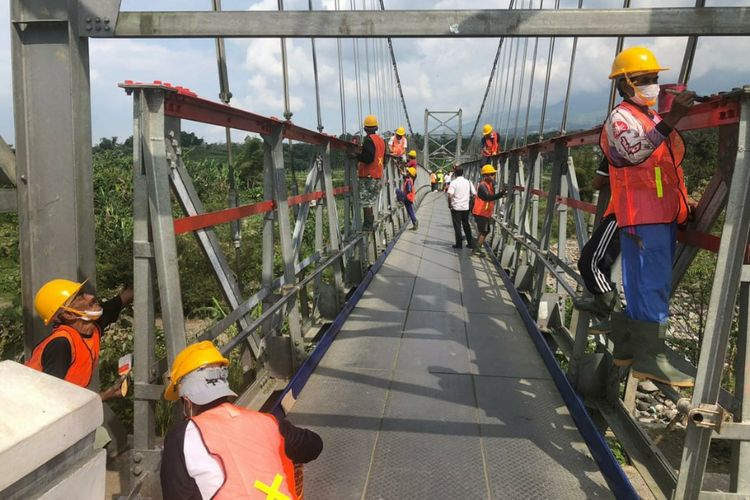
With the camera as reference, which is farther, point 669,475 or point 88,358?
point 88,358

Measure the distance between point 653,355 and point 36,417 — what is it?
7.51 feet

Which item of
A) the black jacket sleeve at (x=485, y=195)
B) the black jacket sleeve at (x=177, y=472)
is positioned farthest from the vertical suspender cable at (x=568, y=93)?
the black jacket sleeve at (x=177, y=472)

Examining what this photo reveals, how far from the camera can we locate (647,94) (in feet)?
7.68

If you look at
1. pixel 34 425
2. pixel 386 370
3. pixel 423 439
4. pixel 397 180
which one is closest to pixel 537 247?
pixel 386 370

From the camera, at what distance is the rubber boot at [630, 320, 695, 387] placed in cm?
231

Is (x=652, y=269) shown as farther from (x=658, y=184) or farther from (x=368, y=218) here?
(x=368, y=218)

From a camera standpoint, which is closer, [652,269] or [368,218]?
[652,269]

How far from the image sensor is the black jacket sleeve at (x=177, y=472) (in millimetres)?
1529

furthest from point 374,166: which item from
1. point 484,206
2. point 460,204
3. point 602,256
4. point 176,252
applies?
point 176,252

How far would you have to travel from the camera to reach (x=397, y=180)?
12.4m

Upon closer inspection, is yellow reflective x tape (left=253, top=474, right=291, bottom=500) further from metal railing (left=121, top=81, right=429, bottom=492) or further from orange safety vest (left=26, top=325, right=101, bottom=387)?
orange safety vest (left=26, top=325, right=101, bottom=387)

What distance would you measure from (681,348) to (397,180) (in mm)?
7395

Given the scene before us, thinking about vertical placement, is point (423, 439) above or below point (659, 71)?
below

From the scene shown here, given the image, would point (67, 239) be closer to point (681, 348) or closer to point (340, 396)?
point (340, 396)
